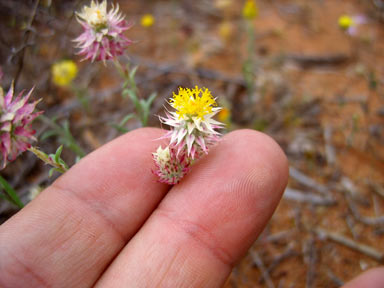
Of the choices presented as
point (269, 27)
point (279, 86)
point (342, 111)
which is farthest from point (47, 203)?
point (269, 27)

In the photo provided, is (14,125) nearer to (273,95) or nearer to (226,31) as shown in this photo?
(273,95)

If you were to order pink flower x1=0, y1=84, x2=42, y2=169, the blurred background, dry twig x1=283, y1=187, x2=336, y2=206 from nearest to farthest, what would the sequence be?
pink flower x1=0, y1=84, x2=42, y2=169 < the blurred background < dry twig x1=283, y1=187, x2=336, y2=206

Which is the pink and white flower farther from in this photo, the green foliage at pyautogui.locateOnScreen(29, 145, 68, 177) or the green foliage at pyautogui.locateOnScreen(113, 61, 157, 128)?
the green foliage at pyautogui.locateOnScreen(29, 145, 68, 177)

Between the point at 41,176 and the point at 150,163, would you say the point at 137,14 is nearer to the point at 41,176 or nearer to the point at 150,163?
the point at 41,176

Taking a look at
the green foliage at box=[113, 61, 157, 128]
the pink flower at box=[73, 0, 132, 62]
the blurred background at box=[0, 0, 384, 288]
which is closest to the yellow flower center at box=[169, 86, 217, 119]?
the green foliage at box=[113, 61, 157, 128]

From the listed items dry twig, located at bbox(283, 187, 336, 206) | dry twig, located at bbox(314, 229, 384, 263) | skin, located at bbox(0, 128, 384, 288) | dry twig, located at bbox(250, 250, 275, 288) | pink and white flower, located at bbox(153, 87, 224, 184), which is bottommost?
dry twig, located at bbox(314, 229, 384, 263)

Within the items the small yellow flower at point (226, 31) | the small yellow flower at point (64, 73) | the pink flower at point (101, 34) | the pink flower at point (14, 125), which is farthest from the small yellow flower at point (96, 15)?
the small yellow flower at point (226, 31)
